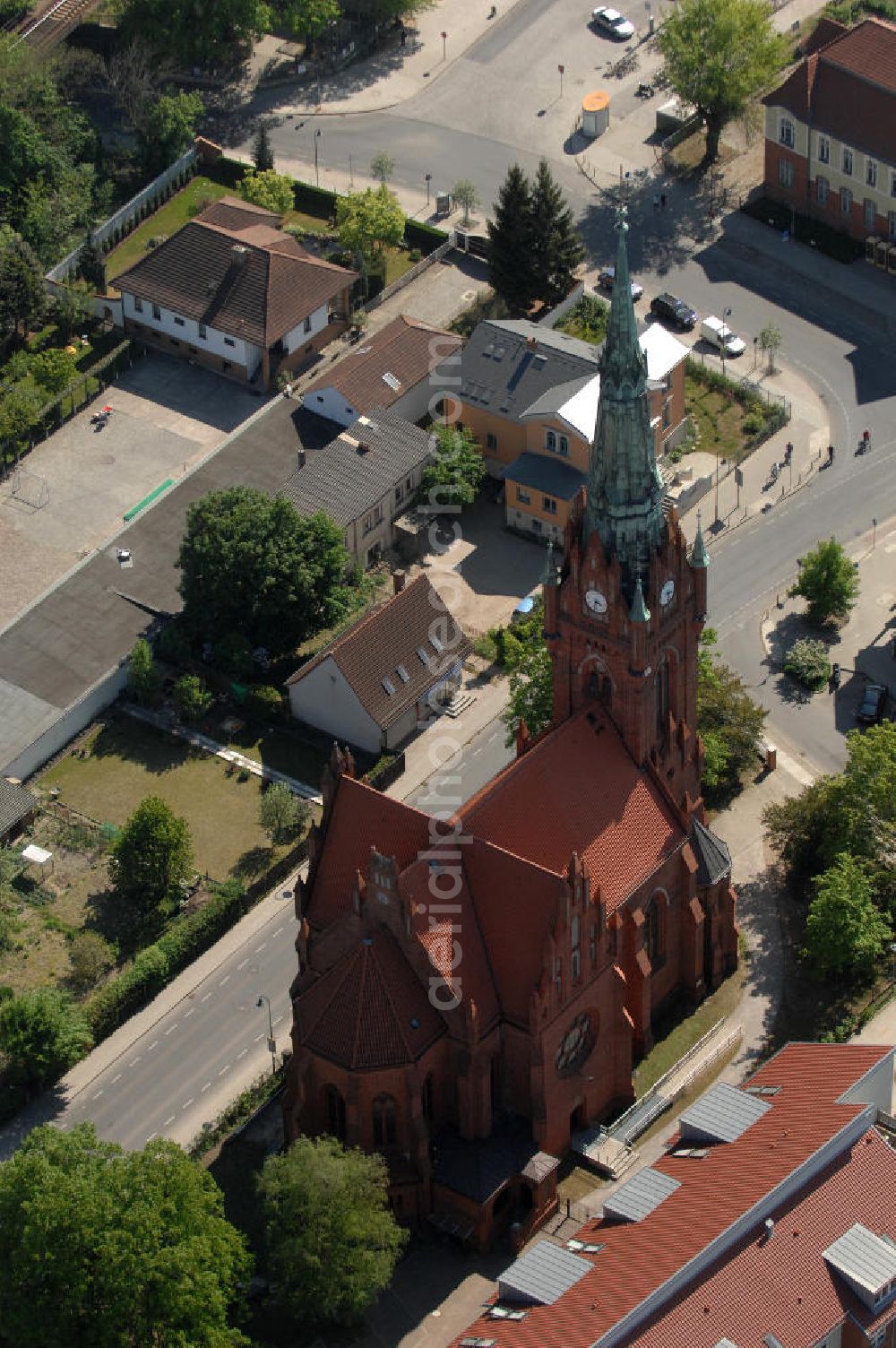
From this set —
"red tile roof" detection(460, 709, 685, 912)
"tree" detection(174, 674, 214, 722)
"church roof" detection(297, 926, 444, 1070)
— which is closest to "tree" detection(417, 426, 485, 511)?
"tree" detection(174, 674, 214, 722)

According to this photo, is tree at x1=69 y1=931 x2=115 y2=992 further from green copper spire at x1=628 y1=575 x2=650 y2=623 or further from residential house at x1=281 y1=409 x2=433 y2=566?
green copper spire at x1=628 y1=575 x2=650 y2=623

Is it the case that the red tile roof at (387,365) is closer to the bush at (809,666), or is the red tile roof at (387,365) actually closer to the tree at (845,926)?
the bush at (809,666)

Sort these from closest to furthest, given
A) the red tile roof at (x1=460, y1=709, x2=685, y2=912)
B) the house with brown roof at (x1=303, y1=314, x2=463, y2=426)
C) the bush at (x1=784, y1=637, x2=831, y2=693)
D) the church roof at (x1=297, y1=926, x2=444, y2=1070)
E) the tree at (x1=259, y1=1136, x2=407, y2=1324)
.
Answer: the tree at (x1=259, y1=1136, x2=407, y2=1324) → the church roof at (x1=297, y1=926, x2=444, y2=1070) → the red tile roof at (x1=460, y1=709, x2=685, y2=912) → the bush at (x1=784, y1=637, x2=831, y2=693) → the house with brown roof at (x1=303, y1=314, x2=463, y2=426)

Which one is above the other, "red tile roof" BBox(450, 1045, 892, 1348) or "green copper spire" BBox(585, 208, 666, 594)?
"green copper spire" BBox(585, 208, 666, 594)

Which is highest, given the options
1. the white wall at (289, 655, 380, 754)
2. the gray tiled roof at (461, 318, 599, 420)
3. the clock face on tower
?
the clock face on tower

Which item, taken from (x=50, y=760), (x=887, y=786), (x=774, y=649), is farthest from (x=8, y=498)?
(x=887, y=786)
